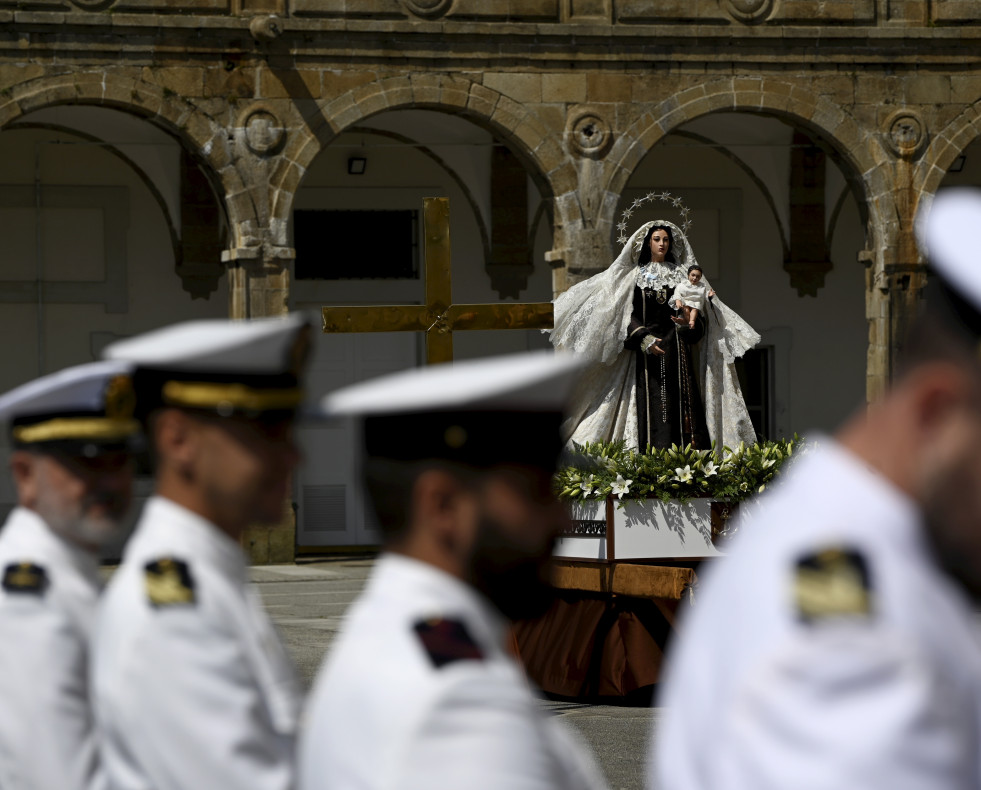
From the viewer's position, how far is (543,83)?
53.5 feet

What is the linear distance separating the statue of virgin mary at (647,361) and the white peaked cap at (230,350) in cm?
703

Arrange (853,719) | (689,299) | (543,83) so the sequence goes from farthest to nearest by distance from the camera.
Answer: (543,83), (689,299), (853,719)

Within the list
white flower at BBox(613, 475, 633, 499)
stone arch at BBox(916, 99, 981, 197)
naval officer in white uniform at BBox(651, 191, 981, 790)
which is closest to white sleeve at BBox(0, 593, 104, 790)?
naval officer in white uniform at BBox(651, 191, 981, 790)

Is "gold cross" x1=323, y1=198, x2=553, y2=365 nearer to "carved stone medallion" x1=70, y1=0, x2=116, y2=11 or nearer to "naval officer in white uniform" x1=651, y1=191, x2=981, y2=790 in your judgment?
"naval officer in white uniform" x1=651, y1=191, x2=981, y2=790

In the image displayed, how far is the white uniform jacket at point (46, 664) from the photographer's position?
253cm

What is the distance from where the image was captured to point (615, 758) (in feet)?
23.7

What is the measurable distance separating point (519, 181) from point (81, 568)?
16583 millimetres

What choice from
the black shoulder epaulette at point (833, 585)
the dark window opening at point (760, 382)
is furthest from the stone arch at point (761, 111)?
the black shoulder epaulette at point (833, 585)

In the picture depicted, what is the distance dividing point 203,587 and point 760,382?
1803 cm

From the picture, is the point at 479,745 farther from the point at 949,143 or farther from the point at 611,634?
the point at 949,143

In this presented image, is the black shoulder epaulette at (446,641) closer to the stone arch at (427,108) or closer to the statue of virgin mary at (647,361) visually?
the statue of virgin mary at (647,361)

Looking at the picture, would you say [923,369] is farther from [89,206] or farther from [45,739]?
[89,206]

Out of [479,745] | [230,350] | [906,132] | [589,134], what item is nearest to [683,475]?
[230,350]

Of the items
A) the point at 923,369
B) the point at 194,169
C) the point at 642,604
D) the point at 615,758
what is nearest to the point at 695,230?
the point at 194,169
